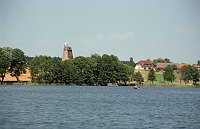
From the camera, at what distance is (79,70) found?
18688cm

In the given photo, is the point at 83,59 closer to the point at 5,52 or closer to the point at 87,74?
the point at 87,74

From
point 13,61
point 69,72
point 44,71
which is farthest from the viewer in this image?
point 69,72

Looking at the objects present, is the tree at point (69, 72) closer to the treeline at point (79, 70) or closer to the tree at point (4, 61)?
the treeline at point (79, 70)

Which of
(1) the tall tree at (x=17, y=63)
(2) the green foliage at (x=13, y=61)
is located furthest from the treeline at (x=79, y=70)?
(2) the green foliage at (x=13, y=61)

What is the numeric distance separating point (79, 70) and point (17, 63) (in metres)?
27.8

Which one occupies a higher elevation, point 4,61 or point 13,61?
point 13,61

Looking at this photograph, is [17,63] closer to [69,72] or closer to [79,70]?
[69,72]

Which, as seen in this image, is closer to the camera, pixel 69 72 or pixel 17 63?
pixel 17 63

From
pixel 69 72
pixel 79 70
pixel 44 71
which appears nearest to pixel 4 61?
pixel 44 71

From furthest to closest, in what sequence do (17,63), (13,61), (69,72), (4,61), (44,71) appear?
(69,72), (44,71), (17,63), (13,61), (4,61)

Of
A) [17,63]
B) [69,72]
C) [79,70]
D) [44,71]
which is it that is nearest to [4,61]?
[17,63]

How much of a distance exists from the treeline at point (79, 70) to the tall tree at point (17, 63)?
15.1 feet

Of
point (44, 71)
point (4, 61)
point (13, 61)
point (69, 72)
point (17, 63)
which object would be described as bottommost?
point (69, 72)

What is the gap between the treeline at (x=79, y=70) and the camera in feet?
598
